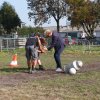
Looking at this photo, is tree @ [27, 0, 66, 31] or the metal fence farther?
tree @ [27, 0, 66, 31]

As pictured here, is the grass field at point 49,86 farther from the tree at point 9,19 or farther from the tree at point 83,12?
the tree at point 9,19

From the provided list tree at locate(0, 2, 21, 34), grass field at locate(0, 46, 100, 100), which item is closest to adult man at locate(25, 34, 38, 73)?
grass field at locate(0, 46, 100, 100)

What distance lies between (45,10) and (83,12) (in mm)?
7474

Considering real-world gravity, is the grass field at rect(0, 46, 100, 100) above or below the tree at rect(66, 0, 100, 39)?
below

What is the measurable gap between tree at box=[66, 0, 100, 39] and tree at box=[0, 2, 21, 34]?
10.2 metres

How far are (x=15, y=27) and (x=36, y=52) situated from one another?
6480 cm

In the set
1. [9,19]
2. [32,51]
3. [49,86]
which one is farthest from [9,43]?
[9,19]

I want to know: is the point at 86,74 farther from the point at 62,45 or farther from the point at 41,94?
the point at 41,94

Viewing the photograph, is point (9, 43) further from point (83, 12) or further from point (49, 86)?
point (83, 12)

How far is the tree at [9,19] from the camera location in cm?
7862

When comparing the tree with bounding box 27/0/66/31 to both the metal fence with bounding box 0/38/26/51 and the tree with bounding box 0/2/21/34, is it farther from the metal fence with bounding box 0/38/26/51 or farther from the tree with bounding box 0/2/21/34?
the metal fence with bounding box 0/38/26/51

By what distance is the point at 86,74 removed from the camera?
14617mm

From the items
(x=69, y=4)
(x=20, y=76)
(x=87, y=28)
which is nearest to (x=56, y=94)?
(x=20, y=76)

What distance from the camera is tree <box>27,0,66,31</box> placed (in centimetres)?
7656
